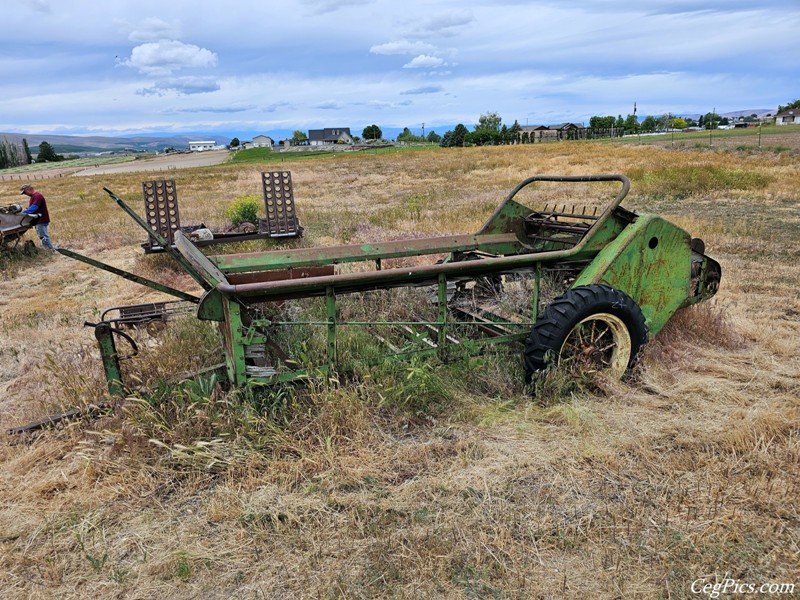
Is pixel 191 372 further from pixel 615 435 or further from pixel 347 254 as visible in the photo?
pixel 615 435

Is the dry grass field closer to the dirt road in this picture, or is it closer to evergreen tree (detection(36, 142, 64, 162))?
the dirt road

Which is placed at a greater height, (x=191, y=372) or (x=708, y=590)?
(x=191, y=372)

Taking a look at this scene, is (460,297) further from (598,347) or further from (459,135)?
(459,135)

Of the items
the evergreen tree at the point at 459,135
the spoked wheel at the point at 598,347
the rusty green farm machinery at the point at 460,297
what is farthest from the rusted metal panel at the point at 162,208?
the evergreen tree at the point at 459,135

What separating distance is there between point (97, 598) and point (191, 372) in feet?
5.22

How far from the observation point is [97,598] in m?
2.39

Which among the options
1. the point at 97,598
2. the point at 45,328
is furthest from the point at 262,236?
the point at 97,598

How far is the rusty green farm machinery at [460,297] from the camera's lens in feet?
11.3

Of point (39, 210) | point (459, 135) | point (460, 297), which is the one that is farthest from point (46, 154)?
point (460, 297)

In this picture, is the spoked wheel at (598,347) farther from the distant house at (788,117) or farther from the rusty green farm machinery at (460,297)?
the distant house at (788,117)

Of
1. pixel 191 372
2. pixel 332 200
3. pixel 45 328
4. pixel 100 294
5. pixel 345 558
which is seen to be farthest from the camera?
pixel 332 200

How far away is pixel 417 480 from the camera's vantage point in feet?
10.2

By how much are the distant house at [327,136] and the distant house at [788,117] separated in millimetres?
92214

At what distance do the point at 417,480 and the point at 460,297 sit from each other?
2.76 m
